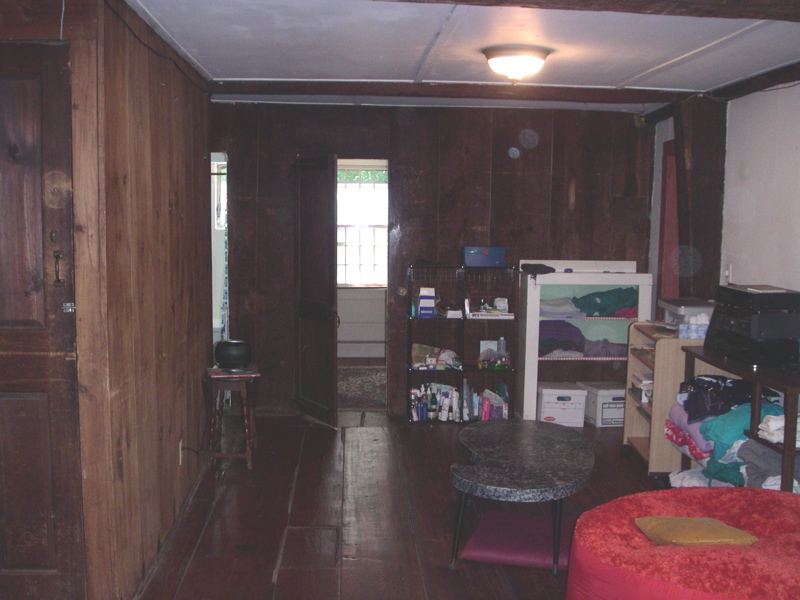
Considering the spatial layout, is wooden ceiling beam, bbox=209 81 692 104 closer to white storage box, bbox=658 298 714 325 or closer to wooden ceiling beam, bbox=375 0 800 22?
white storage box, bbox=658 298 714 325

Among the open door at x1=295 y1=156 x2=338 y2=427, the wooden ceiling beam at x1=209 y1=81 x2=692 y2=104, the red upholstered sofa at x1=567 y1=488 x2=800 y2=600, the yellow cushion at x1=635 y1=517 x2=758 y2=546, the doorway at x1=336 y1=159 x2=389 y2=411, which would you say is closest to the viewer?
the red upholstered sofa at x1=567 y1=488 x2=800 y2=600

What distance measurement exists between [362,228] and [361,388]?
258 cm

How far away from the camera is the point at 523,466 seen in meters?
3.60

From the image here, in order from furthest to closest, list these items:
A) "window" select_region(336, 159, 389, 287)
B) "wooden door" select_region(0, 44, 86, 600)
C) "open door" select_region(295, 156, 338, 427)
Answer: "window" select_region(336, 159, 389, 287), "open door" select_region(295, 156, 338, 427), "wooden door" select_region(0, 44, 86, 600)

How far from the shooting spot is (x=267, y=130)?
20.1 feet

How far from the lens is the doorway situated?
348 inches

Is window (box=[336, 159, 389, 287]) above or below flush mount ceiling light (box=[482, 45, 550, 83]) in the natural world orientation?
below

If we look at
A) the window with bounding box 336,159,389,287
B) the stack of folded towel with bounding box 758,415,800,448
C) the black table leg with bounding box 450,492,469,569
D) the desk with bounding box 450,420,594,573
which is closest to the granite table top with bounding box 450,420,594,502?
the desk with bounding box 450,420,594,573

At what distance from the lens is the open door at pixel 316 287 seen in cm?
571

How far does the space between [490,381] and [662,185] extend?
228cm

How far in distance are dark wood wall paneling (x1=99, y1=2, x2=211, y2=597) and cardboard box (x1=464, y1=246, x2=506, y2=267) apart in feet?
7.38

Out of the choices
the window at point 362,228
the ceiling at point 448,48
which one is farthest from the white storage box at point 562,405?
→ the window at point 362,228

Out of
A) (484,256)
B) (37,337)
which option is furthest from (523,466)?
(484,256)

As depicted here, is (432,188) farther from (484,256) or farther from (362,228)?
(362,228)
